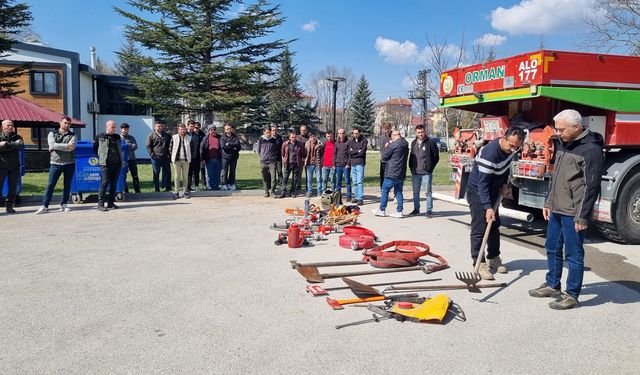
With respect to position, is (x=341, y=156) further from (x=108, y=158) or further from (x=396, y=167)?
(x=108, y=158)

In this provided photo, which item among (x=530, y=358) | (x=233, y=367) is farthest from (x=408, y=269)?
(x=233, y=367)

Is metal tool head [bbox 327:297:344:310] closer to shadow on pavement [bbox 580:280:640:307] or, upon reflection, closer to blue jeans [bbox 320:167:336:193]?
shadow on pavement [bbox 580:280:640:307]

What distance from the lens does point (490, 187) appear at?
5844mm

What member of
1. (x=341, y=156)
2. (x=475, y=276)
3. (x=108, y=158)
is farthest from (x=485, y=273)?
(x=108, y=158)

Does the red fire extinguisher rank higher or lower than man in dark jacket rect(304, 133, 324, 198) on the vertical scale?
lower

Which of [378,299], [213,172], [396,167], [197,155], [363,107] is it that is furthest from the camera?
[363,107]

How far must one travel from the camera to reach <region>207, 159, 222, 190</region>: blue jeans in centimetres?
1362

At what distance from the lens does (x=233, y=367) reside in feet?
11.4

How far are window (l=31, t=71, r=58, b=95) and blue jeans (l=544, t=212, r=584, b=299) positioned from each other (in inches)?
1229

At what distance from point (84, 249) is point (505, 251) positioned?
242 inches

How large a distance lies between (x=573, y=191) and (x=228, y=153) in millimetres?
10509

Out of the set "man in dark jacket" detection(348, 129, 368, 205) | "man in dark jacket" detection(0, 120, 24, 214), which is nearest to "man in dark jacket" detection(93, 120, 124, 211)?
"man in dark jacket" detection(0, 120, 24, 214)

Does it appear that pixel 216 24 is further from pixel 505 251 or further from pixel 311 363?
pixel 311 363

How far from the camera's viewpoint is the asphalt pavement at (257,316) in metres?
3.59
